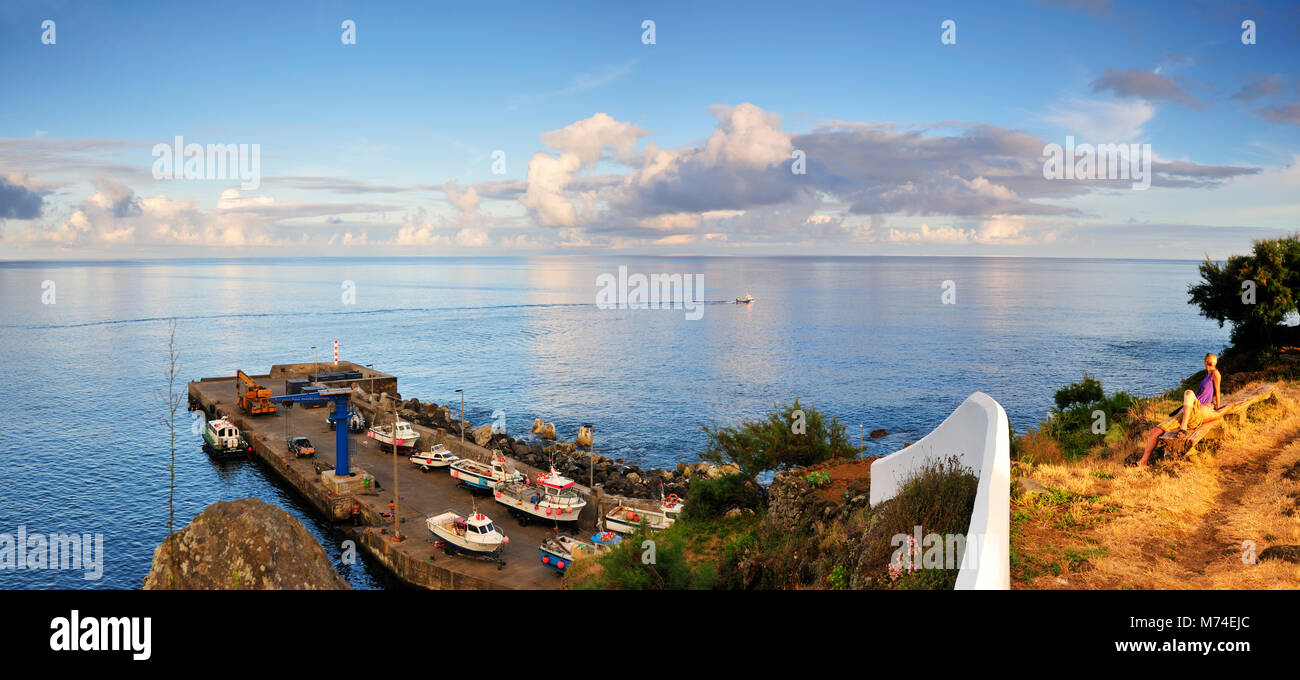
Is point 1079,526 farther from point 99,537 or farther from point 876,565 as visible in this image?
point 99,537

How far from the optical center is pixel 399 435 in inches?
1834

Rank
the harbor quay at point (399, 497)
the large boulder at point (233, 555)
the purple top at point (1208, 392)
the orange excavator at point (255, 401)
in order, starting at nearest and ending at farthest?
the large boulder at point (233, 555) → the purple top at point (1208, 392) → the harbor quay at point (399, 497) → the orange excavator at point (255, 401)

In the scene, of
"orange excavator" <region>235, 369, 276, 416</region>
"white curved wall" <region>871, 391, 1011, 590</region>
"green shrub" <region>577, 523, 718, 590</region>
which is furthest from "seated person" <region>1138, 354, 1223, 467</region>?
"orange excavator" <region>235, 369, 276, 416</region>

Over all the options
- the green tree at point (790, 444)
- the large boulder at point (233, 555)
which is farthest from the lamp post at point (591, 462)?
the large boulder at point (233, 555)

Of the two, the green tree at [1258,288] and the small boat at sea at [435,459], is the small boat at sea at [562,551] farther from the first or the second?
the green tree at [1258,288]

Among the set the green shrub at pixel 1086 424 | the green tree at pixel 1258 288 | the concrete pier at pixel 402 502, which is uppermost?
the green tree at pixel 1258 288

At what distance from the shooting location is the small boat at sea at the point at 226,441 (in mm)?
50344

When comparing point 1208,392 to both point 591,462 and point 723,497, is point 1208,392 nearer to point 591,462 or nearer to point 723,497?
point 723,497

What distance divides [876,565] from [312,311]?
511ft

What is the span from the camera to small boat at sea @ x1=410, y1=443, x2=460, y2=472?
4328 cm

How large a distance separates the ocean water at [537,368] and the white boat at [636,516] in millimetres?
10365

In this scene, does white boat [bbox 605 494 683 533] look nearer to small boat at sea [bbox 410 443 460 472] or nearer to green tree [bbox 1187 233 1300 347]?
small boat at sea [bbox 410 443 460 472]

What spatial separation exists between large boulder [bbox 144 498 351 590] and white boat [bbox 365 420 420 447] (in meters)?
39.0

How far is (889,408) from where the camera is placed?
5794cm
